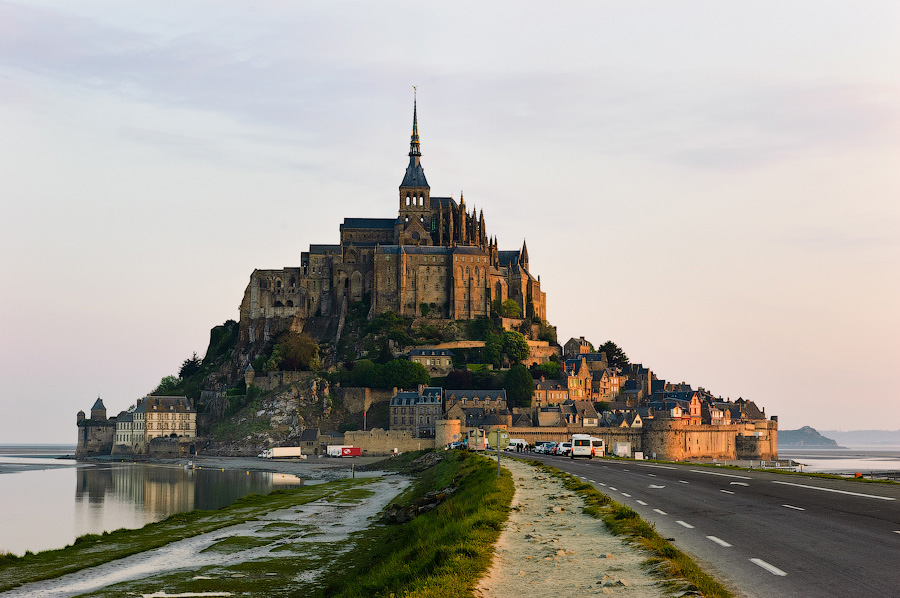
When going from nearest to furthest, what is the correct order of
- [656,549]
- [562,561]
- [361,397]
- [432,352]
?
[656,549] < [562,561] < [361,397] < [432,352]

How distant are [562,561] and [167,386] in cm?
16272

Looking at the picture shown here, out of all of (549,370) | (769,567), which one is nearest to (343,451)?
(549,370)

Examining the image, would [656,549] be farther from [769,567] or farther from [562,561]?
[769,567]

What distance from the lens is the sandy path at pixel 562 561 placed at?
15.3 m

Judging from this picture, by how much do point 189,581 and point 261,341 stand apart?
134088 millimetres

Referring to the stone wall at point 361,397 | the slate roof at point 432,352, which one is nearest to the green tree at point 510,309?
the slate roof at point 432,352

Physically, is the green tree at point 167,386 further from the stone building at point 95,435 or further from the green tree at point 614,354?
the green tree at point 614,354

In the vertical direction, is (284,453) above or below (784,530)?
below

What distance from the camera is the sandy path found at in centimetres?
1530

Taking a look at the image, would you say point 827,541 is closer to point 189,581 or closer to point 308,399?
point 189,581

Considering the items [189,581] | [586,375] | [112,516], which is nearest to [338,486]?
[112,516]

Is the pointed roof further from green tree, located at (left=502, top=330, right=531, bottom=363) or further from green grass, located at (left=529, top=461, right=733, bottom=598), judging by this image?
green grass, located at (left=529, top=461, right=733, bottom=598)

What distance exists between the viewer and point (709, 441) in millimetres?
138500

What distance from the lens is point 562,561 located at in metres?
18.2
